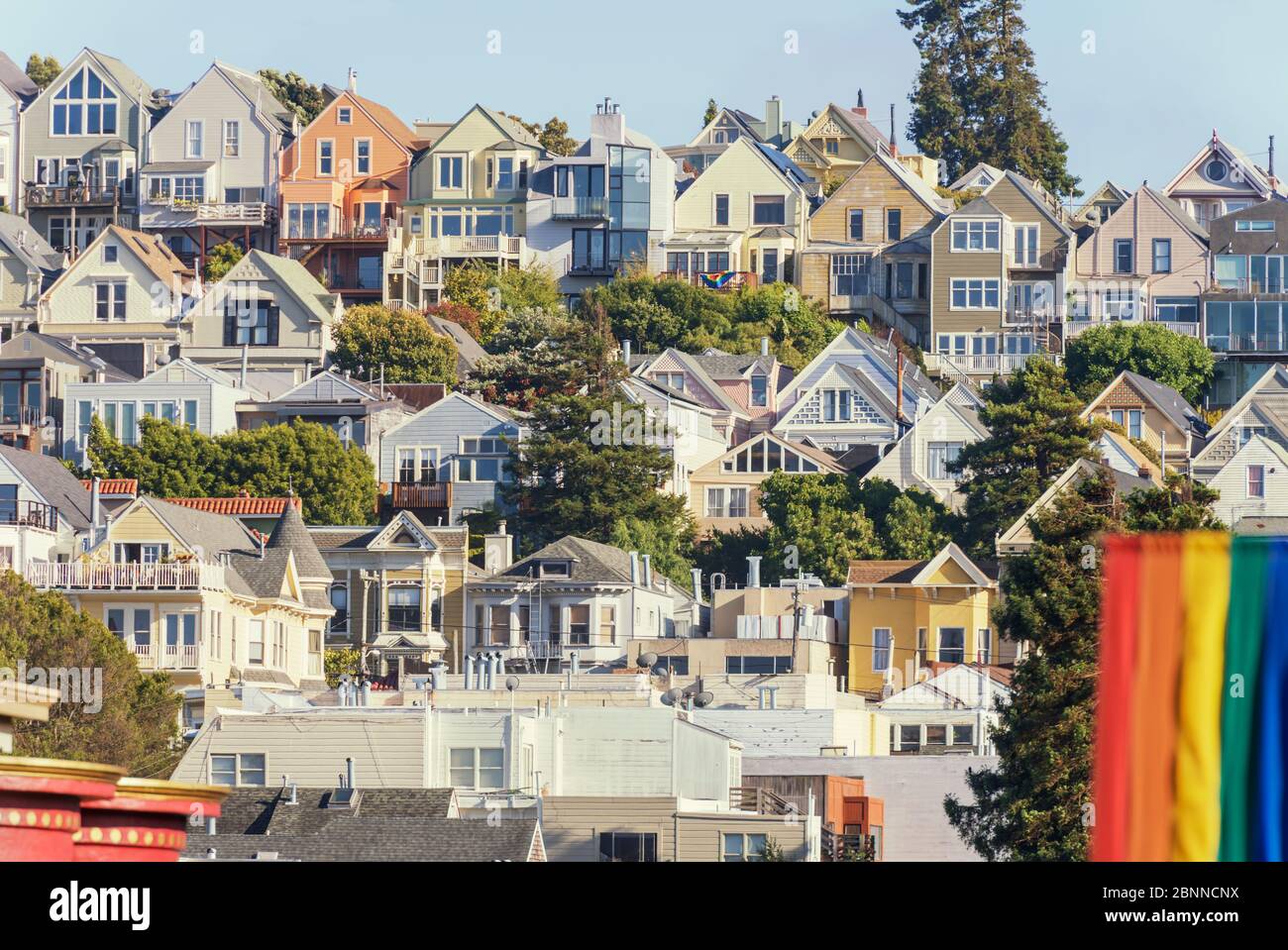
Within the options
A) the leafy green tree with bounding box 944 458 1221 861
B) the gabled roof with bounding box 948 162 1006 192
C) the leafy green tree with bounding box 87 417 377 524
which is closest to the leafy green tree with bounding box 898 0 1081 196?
the gabled roof with bounding box 948 162 1006 192

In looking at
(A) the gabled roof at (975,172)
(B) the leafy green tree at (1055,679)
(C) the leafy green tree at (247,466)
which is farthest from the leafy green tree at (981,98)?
(B) the leafy green tree at (1055,679)

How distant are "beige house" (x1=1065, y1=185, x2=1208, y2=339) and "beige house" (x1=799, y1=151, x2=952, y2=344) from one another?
22.0 feet

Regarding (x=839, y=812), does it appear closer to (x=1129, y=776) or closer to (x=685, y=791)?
(x=685, y=791)

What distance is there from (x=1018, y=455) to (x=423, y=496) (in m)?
19.4

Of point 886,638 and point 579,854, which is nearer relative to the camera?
point 579,854

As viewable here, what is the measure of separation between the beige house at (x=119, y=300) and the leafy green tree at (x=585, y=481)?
2183 centimetres

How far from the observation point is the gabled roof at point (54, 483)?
77.7 meters

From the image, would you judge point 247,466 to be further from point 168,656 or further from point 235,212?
point 235,212

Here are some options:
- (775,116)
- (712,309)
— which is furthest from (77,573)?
(775,116)

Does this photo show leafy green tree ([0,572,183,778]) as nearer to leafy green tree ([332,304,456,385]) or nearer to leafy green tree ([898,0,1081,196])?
leafy green tree ([332,304,456,385])

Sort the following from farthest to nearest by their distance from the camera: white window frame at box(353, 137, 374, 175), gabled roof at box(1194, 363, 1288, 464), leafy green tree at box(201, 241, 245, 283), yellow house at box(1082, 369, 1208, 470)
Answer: white window frame at box(353, 137, 374, 175) < leafy green tree at box(201, 241, 245, 283) < yellow house at box(1082, 369, 1208, 470) < gabled roof at box(1194, 363, 1288, 464)

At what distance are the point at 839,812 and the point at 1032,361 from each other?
3730 cm

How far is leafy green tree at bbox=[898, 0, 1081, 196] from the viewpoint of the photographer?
140375 mm
